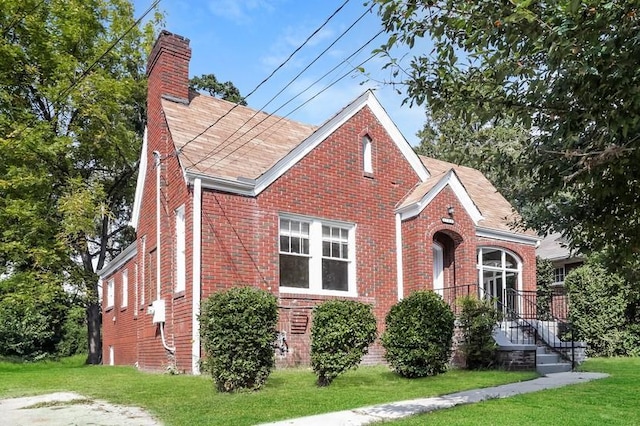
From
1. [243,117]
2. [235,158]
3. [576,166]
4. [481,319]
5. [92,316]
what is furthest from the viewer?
[92,316]

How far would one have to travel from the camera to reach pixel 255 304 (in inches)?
359

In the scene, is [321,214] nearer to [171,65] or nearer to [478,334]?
[478,334]

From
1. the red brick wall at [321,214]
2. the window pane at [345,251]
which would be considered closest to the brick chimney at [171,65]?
the red brick wall at [321,214]

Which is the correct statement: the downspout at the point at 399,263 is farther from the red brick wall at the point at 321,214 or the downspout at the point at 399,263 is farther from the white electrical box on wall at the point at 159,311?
the white electrical box on wall at the point at 159,311

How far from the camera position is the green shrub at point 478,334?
1210 cm

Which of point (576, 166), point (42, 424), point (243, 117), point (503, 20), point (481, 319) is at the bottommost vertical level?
point (42, 424)

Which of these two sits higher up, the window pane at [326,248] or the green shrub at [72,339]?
the window pane at [326,248]

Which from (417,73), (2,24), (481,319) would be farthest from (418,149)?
(417,73)

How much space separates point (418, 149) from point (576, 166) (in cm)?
3725

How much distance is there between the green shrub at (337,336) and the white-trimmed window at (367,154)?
21.4 feet

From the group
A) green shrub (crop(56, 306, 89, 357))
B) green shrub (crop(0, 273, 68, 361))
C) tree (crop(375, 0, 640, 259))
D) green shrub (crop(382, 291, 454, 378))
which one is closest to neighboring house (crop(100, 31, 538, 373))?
green shrub (crop(382, 291, 454, 378))

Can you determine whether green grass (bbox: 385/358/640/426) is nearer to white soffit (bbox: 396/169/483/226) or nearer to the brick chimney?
white soffit (bbox: 396/169/483/226)

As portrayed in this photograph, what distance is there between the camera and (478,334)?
1218 cm

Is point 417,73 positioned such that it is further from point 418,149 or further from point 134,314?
point 418,149
